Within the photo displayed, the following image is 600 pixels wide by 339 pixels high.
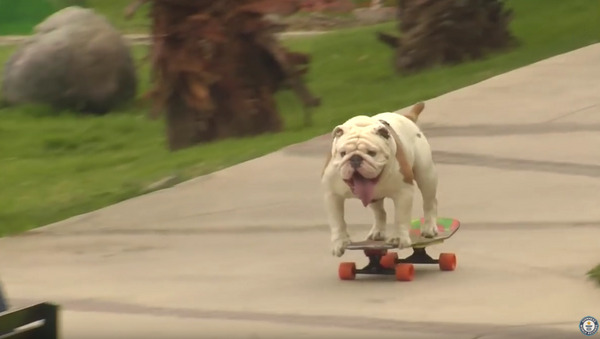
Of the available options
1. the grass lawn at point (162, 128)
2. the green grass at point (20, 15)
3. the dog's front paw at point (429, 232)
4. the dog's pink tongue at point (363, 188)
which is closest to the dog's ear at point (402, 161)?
the dog's pink tongue at point (363, 188)

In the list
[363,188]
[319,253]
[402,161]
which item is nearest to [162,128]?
[319,253]

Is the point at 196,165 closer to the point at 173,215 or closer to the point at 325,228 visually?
the point at 173,215

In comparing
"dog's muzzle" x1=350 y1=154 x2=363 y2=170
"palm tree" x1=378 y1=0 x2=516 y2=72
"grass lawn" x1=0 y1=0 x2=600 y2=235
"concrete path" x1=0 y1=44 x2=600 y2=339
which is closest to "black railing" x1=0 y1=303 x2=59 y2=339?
"concrete path" x1=0 y1=44 x2=600 y2=339

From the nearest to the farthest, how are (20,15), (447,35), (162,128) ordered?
(162,128) < (447,35) < (20,15)

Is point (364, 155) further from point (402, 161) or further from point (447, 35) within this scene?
point (447, 35)

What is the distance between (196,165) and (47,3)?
1369cm

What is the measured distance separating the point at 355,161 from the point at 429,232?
87 centimetres

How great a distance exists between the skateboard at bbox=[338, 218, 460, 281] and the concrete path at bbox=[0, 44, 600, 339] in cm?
6

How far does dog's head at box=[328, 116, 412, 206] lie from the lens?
5801 mm

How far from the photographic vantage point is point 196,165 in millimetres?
10086

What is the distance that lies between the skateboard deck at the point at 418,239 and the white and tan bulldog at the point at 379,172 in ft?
0.13

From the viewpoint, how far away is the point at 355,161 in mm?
5789

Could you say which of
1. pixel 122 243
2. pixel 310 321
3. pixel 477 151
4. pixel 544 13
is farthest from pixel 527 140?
pixel 544 13

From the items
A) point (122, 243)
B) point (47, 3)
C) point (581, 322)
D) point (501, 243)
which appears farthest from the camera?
point (47, 3)
